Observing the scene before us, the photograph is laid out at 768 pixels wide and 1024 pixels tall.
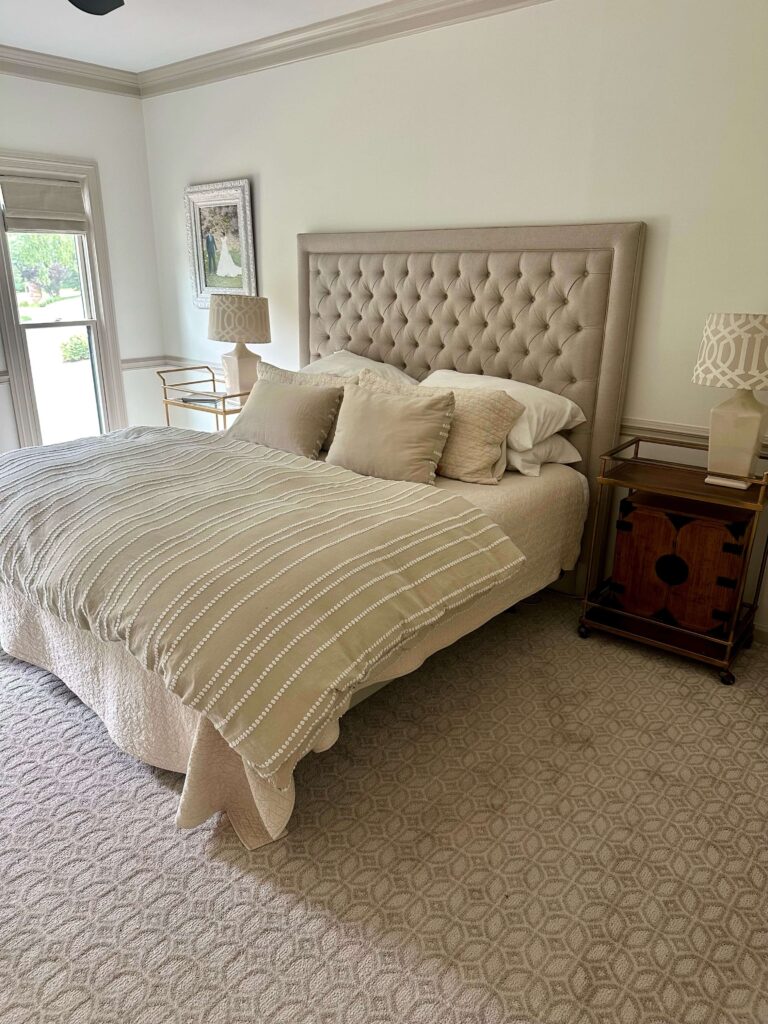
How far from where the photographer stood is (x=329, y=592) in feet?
6.20

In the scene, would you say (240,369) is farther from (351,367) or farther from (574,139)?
(574,139)

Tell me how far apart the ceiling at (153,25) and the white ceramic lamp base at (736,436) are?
2.55m

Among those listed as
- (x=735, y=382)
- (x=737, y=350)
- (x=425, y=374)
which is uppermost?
(x=737, y=350)

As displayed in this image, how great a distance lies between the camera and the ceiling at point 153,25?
338 centimetres

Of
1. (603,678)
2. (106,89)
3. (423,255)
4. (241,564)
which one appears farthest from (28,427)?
(603,678)

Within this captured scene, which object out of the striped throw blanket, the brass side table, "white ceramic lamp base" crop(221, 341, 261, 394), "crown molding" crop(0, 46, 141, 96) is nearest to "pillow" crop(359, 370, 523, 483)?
the striped throw blanket

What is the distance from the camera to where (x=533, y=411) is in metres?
2.97

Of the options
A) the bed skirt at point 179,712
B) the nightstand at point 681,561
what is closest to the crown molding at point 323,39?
the nightstand at point 681,561

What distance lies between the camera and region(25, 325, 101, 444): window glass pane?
182 inches

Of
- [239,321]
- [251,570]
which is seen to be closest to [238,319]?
[239,321]

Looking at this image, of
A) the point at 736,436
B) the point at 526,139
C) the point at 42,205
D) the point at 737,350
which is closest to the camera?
the point at 737,350

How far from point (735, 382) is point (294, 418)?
1.82m

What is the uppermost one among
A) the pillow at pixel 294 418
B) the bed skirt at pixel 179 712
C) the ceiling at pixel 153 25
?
the ceiling at pixel 153 25

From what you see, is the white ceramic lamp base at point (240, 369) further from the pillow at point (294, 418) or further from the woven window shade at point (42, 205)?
the woven window shade at point (42, 205)
